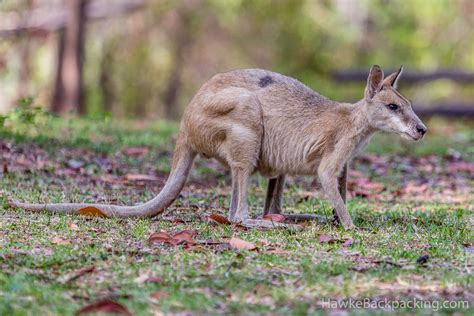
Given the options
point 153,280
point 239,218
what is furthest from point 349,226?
point 153,280

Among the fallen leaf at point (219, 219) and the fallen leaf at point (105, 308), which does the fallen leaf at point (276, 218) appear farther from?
the fallen leaf at point (105, 308)

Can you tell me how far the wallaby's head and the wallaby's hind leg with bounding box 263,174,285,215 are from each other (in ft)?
2.71

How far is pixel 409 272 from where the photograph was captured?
14.1 feet

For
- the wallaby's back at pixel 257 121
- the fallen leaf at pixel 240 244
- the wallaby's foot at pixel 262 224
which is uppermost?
the wallaby's back at pixel 257 121

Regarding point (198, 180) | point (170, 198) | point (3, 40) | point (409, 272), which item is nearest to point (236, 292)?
point (409, 272)

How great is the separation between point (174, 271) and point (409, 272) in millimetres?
1219

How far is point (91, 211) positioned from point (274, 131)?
1426 millimetres

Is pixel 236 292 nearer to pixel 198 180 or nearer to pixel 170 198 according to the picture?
pixel 170 198

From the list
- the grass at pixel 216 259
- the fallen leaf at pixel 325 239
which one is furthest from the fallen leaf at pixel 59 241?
the fallen leaf at pixel 325 239

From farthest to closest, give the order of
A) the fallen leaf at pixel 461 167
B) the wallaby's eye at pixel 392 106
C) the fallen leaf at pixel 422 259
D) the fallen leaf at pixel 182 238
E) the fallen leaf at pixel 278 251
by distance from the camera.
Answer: the fallen leaf at pixel 461 167
the wallaby's eye at pixel 392 106
the fallen leaf at pixel 182 238
the fallen leaf at pixel 278 251
the fallen leaf at pixel 422 259

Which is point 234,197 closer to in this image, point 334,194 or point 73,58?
point 334,194

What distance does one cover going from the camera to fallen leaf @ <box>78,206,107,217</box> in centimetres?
546

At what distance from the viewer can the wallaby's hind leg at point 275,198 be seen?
6.06 meters

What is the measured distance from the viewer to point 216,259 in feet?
14.7
